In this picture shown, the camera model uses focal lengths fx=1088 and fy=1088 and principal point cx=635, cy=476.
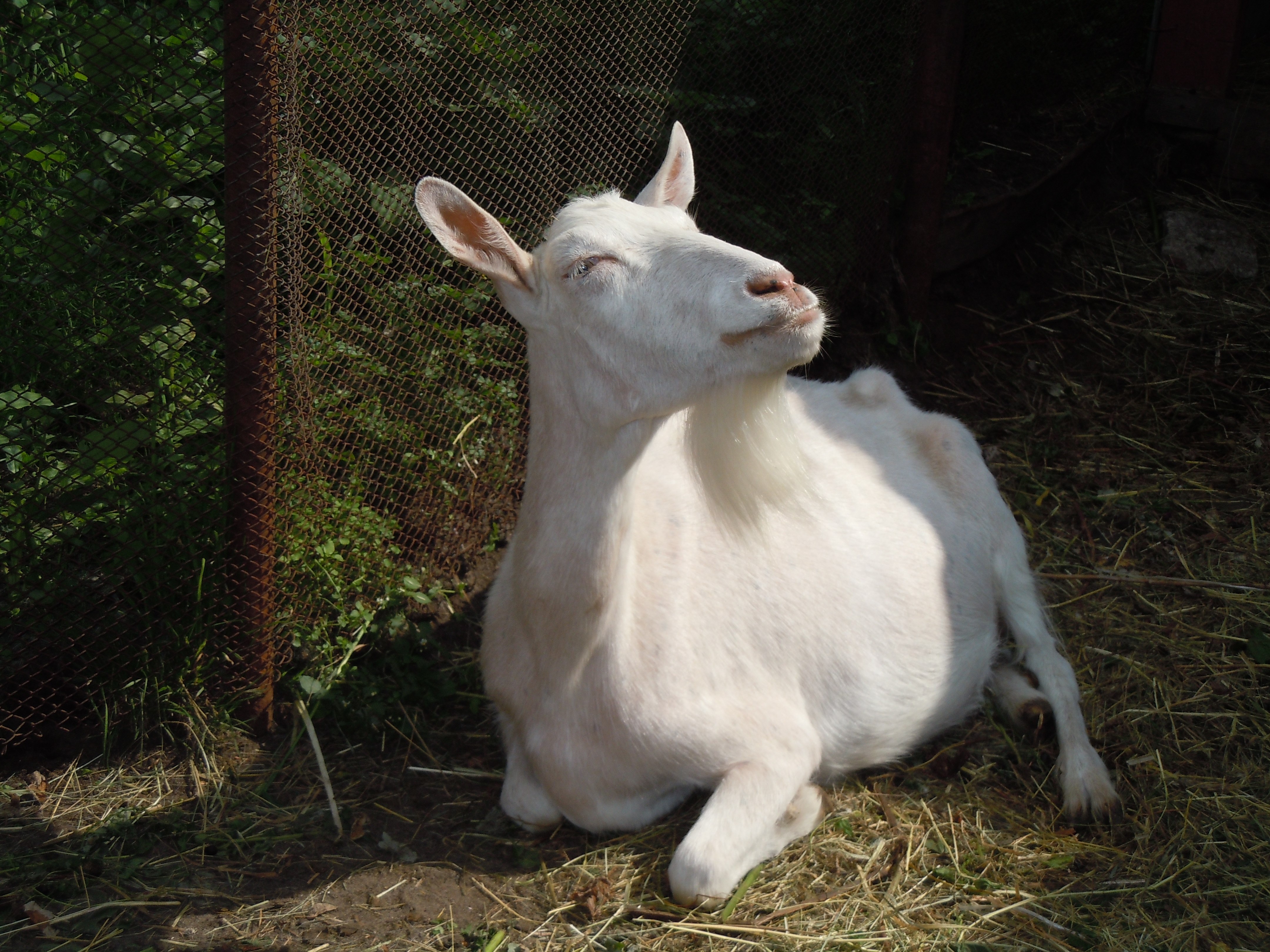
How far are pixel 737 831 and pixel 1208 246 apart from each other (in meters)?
3.95

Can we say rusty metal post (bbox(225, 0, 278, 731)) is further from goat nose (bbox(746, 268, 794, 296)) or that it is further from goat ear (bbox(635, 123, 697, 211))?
goat nose (bbox(746, 268, 794, 296))

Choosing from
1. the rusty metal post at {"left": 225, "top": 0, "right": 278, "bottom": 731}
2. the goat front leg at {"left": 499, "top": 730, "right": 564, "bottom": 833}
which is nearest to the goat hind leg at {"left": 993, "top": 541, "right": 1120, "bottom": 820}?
the goat front leg at {"left": 499, "top": 730, "right": 564, "bottom": 833}

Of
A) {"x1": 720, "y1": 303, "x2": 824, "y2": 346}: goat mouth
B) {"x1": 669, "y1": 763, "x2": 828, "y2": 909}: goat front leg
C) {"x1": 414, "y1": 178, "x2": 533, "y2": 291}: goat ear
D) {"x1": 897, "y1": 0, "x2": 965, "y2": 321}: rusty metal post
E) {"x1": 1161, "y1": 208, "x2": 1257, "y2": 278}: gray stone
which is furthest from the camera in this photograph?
{"x1": 1161, "y1": 208, "x2": 1257, "y2": 278}: gray stone

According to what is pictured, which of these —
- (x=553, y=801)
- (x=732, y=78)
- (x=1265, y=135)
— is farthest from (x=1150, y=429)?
(x=553, y=801)

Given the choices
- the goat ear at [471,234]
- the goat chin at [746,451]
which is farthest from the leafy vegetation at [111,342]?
the goat chin at [746,451]

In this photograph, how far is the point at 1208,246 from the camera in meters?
5.07

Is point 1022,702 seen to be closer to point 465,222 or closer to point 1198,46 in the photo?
point 465,222

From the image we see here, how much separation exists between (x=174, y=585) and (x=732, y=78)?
2615mm

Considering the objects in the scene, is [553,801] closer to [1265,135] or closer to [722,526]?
[722,526]

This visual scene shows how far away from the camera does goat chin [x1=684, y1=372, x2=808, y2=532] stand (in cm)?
247

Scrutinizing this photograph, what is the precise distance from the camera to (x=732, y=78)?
13.2 ft

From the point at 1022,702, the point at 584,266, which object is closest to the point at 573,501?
the point at 584,266

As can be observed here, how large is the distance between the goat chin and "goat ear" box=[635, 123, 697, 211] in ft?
2.17

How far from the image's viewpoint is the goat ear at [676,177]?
287cm
